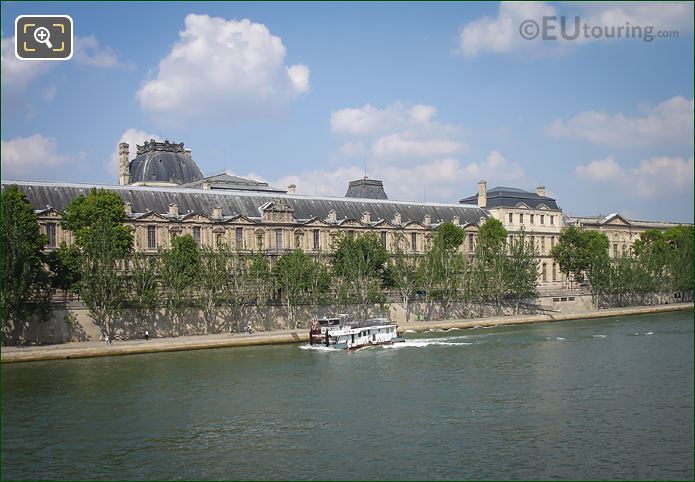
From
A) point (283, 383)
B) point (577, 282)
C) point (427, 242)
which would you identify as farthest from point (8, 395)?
point (577, 282)

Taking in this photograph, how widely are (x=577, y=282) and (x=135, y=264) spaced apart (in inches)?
2426

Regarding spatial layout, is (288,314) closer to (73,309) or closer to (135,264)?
(135,264)

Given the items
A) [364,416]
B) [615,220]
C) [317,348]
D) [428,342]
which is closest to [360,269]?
[428,342]

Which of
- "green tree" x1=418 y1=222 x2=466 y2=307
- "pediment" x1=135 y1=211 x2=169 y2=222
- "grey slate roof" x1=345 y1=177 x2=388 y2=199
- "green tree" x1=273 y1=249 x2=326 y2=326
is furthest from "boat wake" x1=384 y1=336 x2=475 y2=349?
"grey slate roof" x1=345 y1=177 x2=388 y2=199

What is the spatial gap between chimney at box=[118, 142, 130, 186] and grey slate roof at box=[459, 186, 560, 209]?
43.8m

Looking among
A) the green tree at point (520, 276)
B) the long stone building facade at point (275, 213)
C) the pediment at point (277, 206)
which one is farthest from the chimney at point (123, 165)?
the green tree at point (520, 276)

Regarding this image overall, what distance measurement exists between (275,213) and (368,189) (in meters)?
28.9

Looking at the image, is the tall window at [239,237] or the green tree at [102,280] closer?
the green tree at [102,280]

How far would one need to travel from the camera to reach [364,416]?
36562 millimetres

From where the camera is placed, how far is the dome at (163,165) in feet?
339

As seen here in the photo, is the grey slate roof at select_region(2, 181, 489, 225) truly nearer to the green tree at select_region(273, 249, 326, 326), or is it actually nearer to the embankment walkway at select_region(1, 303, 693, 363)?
the green tree at select_region(273, 249, 326, 326)

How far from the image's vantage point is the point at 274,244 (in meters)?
85.6

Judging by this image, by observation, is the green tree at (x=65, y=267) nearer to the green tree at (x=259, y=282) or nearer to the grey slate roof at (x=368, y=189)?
the green tree at (x=259, y=282)

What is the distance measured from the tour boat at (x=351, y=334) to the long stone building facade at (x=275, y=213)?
1591 centimetres
